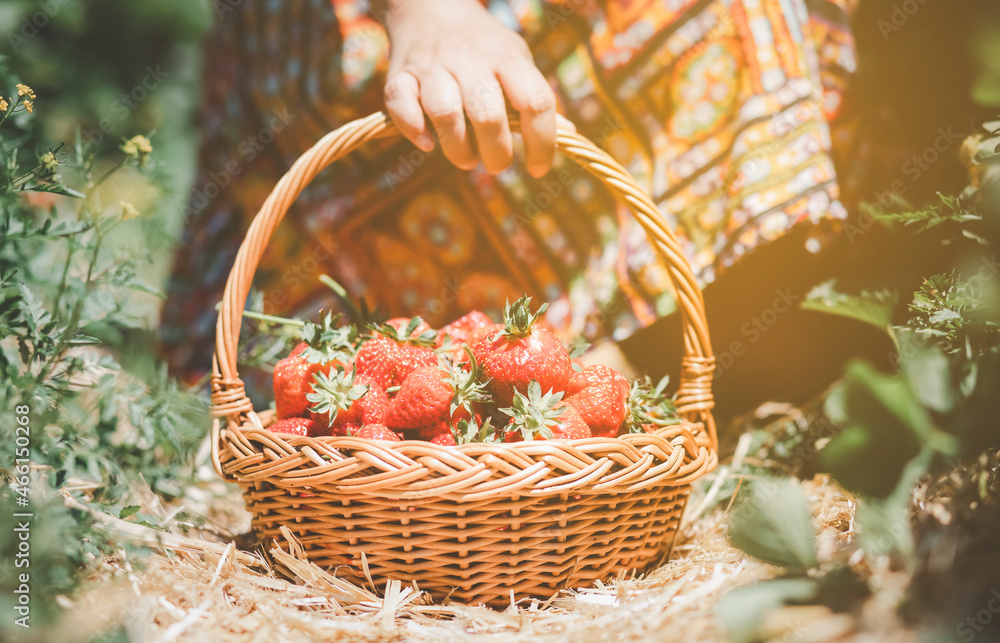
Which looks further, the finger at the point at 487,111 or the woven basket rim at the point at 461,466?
the finger at the point at 487,111

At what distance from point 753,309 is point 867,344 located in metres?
0.21

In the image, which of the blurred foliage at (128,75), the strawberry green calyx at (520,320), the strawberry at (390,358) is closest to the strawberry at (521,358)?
the strawberry green calyx at (520,320)

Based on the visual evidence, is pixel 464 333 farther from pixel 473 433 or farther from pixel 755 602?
pixel 755 602

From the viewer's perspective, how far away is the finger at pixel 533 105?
31.8 inches

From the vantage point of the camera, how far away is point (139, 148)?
2.81 ft

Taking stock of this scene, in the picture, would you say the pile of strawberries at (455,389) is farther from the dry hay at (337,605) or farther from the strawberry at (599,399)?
the dry hay at (337,605)

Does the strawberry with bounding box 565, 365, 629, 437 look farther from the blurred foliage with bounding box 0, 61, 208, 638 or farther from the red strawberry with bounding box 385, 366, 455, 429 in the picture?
the blurred foliage with bounding box 0, 61, 208, 638

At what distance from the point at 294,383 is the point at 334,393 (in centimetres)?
10

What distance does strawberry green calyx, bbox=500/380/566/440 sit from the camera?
0.72 m

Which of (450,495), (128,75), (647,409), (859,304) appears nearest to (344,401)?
(450,495)

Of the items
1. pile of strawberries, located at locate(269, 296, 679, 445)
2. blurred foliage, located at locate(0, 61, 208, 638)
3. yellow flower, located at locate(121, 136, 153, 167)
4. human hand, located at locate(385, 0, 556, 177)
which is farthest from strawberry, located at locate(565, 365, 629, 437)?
yellow flower, located at locate(121, 136, 153, 167)

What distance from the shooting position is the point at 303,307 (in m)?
1.23

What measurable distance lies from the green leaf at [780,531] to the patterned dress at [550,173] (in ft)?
2.30

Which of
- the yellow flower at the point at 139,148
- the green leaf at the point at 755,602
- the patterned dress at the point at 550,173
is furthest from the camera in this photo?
the patterned dress at the point at 550,173
